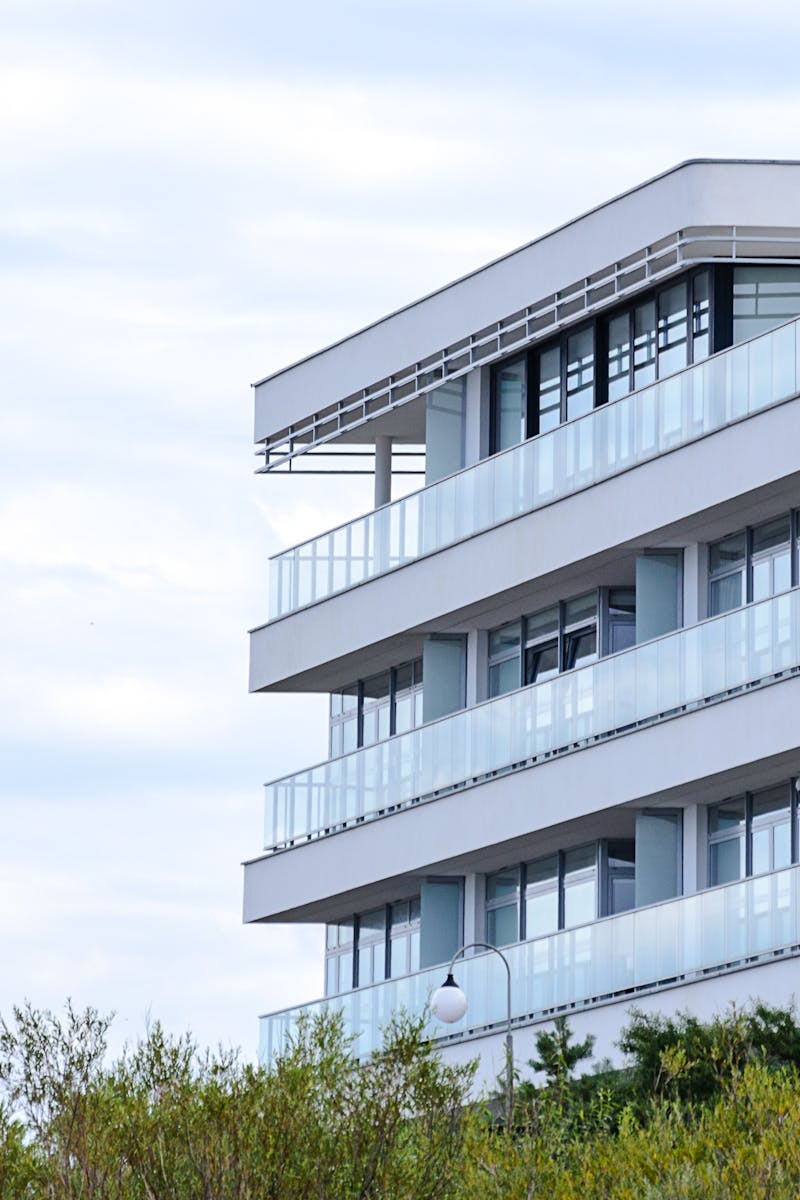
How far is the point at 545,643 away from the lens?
42.0m

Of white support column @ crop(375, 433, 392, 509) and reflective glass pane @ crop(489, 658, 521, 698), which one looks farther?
white support column @ crop(375, 433, 392, 509)

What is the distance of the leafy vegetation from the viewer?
80.2 ft

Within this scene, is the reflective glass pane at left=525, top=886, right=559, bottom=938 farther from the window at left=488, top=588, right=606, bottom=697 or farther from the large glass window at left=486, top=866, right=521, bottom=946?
the window at left=488, top=588, right=606, bottom=697

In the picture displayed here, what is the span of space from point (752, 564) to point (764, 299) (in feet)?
10.0

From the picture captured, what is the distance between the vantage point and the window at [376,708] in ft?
149

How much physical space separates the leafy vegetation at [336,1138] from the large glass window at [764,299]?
1361 centimetres

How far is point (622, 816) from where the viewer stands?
130 ft

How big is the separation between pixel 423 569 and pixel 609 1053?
8316mm

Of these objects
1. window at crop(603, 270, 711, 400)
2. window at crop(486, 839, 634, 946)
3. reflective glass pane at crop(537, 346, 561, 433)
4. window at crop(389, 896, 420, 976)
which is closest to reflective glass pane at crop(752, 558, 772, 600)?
window at crop(603, 270, 711, 400)

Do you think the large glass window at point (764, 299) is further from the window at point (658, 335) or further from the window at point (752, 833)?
the window at point (752, 833)

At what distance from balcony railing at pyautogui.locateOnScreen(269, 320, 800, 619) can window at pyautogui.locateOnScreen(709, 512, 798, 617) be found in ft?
4.12

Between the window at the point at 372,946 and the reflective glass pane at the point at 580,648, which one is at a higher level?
the reflective glass pane at the point at 580,648

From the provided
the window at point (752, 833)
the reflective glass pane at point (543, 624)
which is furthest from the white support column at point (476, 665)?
the window at point (752, 833)

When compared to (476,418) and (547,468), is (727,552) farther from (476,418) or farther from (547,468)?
(476,418)
